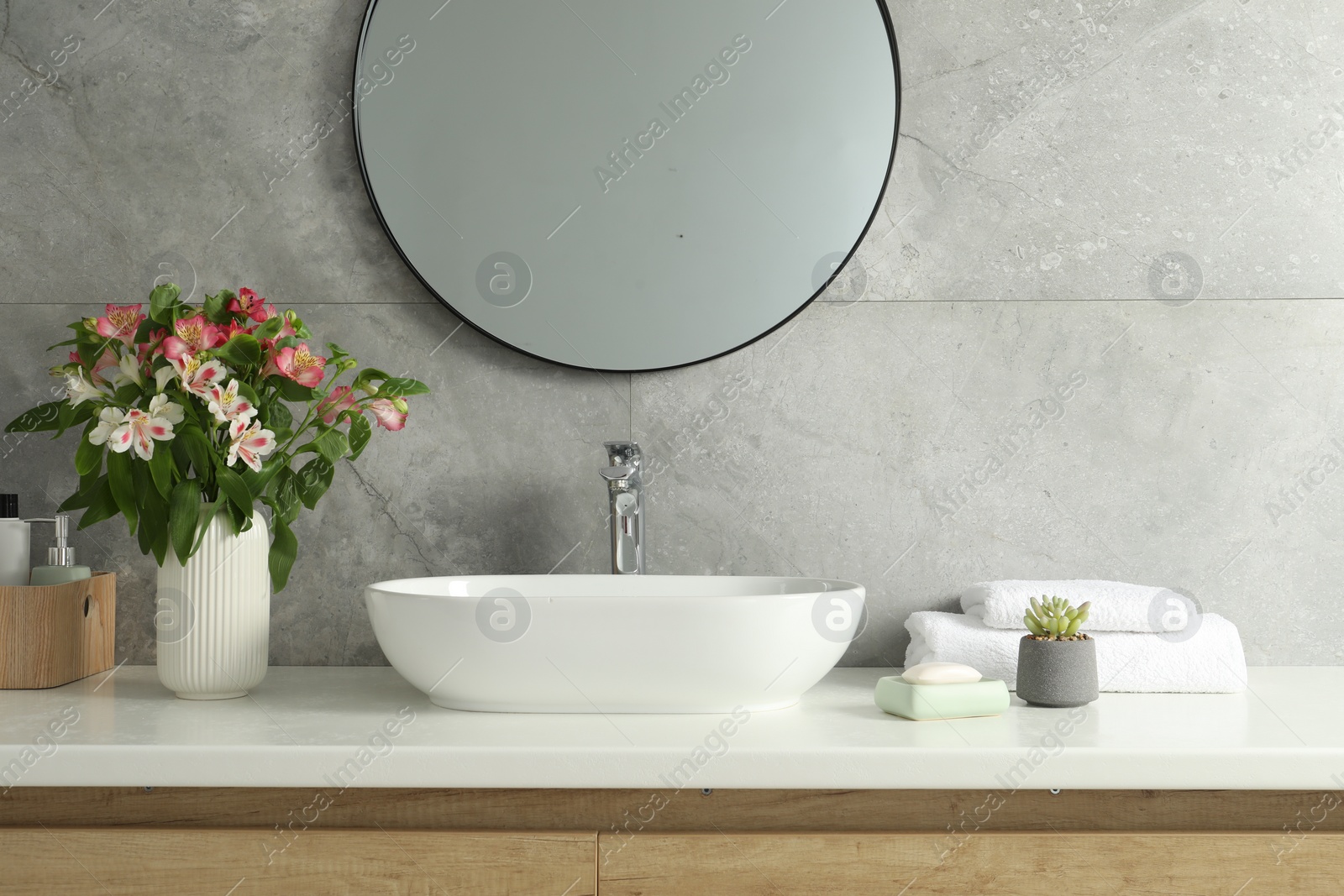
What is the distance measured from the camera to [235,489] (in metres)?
1.02

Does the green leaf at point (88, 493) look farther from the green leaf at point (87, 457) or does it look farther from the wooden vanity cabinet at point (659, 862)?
the wooden vanity cabinet at point (659, 862)

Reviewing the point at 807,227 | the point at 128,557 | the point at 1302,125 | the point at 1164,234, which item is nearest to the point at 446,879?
the point at 128,557

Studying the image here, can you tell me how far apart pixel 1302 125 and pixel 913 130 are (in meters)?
0.53

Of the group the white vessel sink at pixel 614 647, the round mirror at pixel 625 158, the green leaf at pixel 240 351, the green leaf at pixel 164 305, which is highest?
the round mirror at pixel 625 158

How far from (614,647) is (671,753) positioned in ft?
0.41

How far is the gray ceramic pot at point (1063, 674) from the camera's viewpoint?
96 centimetres

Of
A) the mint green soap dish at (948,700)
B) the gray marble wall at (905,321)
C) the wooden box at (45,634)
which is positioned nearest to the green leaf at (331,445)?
the gray marble wall at (905,321)

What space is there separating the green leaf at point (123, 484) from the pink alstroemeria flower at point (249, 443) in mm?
119

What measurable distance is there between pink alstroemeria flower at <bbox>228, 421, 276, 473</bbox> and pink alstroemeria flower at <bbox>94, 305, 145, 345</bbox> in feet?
0.53

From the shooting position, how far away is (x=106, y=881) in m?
0.80

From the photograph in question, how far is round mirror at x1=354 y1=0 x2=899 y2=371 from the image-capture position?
4.16 feet

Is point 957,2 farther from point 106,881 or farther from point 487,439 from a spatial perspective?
point 106,881

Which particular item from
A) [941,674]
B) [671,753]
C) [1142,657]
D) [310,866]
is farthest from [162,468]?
[1142,657]

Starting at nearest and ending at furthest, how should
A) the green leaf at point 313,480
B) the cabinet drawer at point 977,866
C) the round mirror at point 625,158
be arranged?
the cabinet drawer at point 977,866 < the green leaf at point 313,480 < the round mirror at point 625,158
